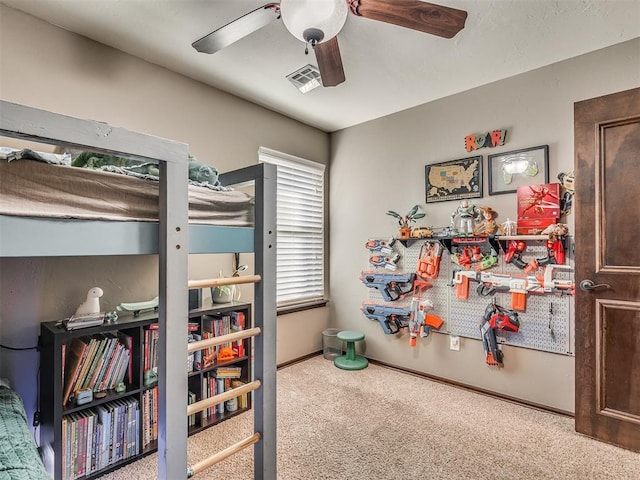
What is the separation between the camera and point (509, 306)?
2.48m

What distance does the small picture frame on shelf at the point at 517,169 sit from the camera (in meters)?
2.36

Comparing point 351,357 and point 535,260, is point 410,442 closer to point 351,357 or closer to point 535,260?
point 351,357

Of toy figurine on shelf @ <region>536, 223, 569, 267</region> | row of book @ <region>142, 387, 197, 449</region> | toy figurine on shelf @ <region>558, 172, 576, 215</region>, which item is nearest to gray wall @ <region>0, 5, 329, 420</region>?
row of book @ <region>142, 387, 197, 449</region>

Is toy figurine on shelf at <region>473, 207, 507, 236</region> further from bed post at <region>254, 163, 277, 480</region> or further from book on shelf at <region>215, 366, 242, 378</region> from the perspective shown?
book on shelf at <region>215, 366, 242, 378</region>

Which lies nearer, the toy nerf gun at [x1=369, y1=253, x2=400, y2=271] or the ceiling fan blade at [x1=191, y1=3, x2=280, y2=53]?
the ceiling fan blade at [x1=191, y1=3, x2=280, y2=53]

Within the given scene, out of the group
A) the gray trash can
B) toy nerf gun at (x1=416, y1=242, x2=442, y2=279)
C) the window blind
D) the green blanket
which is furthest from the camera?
the gray trash can

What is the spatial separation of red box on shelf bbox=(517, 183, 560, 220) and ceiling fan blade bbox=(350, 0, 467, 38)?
4.52 ft

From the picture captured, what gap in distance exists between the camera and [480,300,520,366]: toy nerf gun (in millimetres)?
2438

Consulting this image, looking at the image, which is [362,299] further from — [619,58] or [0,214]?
[0,214]

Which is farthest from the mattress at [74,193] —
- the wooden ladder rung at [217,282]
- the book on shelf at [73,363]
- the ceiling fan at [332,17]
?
the book on shelf at [73,363]

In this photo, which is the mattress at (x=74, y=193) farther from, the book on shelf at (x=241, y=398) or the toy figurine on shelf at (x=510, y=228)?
the toy figurine on shelf at (x=510, y=228)

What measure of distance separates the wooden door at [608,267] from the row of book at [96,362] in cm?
269

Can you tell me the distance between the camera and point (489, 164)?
2.60 m

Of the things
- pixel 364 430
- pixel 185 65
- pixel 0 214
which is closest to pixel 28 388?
pixel 0 214
